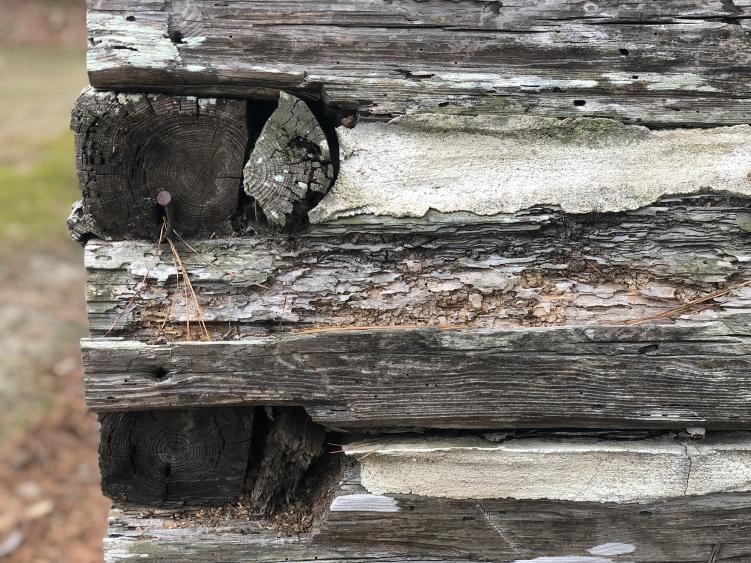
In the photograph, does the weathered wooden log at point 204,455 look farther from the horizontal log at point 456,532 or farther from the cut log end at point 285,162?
the cut log end at point 285,162

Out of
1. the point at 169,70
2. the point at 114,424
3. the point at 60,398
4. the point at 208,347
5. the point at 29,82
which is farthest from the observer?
the point at 29,82

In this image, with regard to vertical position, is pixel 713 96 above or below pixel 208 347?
above

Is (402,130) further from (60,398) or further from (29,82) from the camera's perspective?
(29,82)

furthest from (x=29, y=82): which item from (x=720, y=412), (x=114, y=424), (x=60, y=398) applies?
(x=720, y=412)

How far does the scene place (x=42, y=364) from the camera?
17.3ft

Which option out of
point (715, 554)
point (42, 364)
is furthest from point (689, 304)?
point (42, 364)

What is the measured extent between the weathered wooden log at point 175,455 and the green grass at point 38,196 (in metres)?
5.49

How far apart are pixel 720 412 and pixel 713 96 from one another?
781mm

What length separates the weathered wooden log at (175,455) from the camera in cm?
183

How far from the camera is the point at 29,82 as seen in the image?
11.8m

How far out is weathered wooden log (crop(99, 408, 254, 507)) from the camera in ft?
6.01

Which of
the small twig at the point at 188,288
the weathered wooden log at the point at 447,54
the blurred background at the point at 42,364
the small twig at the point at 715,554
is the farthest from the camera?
the blurred background at the point at 42,364

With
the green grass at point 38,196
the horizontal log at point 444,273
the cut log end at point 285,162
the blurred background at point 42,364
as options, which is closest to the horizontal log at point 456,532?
the horizontal log at point 444,273

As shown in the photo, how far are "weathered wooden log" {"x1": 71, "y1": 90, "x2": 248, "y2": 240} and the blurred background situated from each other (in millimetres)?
3144
